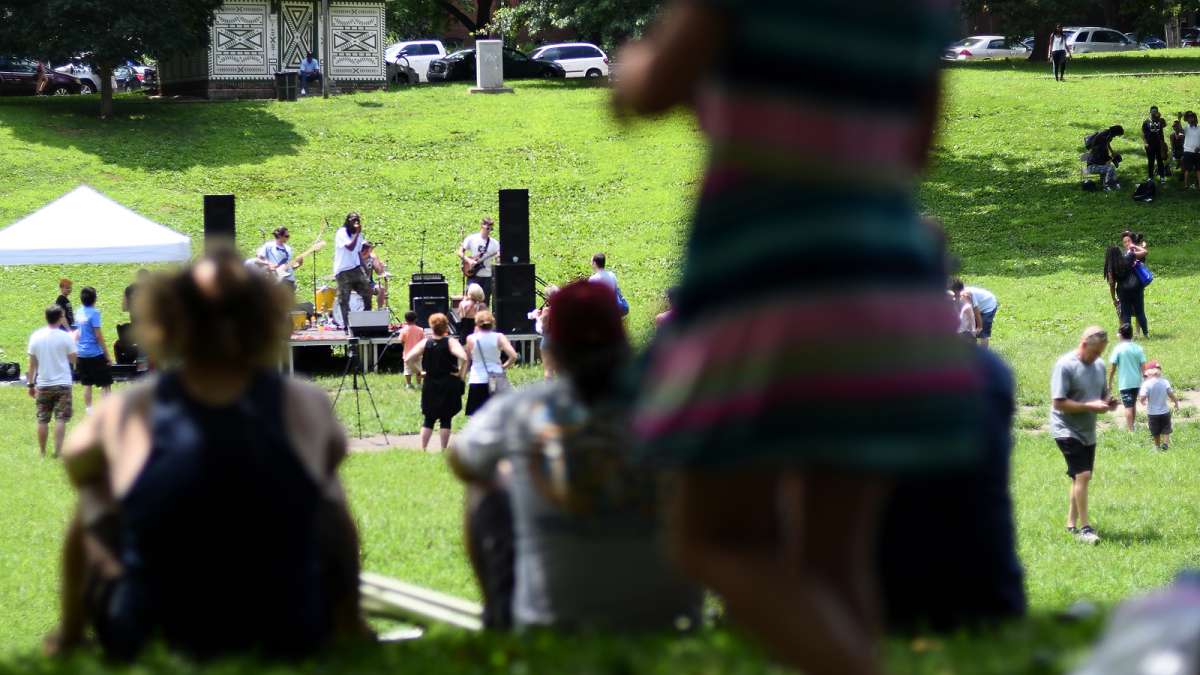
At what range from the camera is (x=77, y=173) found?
34.5 meters

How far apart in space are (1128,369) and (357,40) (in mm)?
29586

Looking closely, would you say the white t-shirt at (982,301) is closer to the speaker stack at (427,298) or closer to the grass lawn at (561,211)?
the grass lawn at (561,211)

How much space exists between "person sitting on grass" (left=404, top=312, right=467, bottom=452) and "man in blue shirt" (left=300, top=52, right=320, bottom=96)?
89.4 ft

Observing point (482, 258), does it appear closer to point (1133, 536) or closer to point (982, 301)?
point (982, 301)

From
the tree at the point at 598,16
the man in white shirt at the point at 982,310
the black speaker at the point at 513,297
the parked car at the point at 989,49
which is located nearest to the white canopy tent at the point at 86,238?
the black speaker at the point at 513,297

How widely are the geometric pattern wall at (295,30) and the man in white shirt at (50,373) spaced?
90.8ft

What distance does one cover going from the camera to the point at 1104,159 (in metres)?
34.6

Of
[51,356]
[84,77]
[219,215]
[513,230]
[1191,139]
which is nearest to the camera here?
[51,356]

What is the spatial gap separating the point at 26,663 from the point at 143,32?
36653 mm

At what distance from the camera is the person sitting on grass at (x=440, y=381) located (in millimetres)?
17406

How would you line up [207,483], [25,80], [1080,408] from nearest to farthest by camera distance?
[207,483] < [1080,408] < [25,80]

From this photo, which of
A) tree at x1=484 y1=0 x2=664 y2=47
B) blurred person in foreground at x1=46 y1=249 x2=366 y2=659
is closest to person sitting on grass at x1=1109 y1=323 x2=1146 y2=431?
blurred person in foreground at x1=46 y1=249 x2=366 y2=659

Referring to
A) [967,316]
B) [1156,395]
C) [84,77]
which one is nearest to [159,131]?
[84,77]

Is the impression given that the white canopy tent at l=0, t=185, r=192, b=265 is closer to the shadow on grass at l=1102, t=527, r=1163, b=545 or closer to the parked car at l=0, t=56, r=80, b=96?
the shadow on grass at l=1102, t=527, r=1163, b=545
